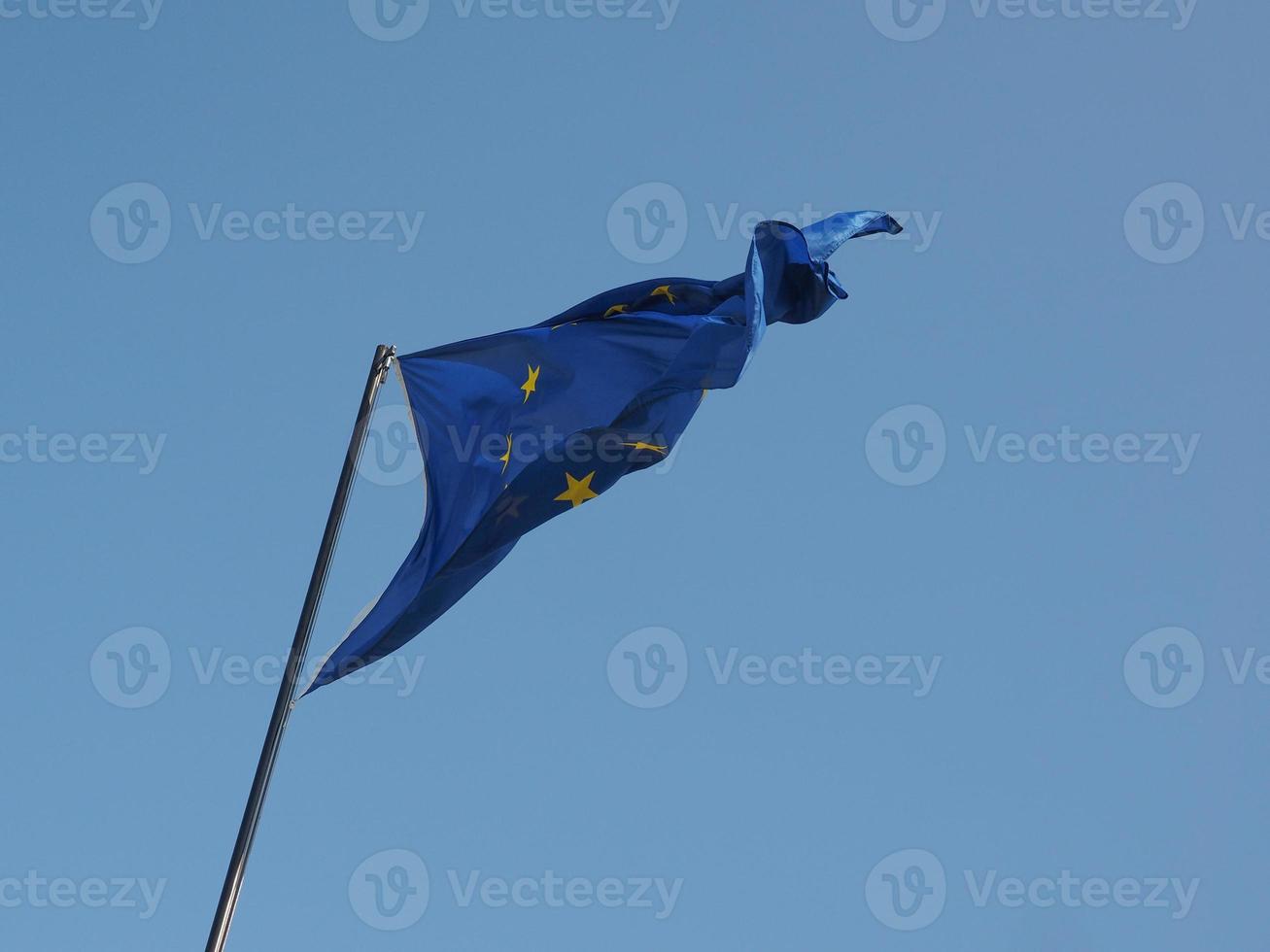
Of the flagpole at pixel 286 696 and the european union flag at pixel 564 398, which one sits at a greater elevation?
the european union flag at pixel 564 398

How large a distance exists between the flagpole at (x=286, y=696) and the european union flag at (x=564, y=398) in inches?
12.8

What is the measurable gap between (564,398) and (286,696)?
3769 millimetres

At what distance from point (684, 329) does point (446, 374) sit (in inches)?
85.0

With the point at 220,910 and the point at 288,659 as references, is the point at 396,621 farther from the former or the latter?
the point at 220,910

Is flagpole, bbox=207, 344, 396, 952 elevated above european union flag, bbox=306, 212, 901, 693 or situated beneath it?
situated beneath

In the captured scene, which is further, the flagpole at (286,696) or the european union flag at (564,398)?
the european union flag at (564,398)

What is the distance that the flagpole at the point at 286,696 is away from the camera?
445 inches

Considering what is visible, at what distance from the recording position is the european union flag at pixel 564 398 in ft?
41.9

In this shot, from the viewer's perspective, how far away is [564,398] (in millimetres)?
14016

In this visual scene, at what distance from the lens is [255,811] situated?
1150cm

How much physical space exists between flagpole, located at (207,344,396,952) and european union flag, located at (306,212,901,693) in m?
0.32

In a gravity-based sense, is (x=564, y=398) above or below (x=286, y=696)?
above

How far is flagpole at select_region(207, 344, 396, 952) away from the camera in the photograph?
11.3m

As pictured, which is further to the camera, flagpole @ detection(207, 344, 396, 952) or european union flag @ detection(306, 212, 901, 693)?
european union flag @ detection(306, 212, 901, 693)
